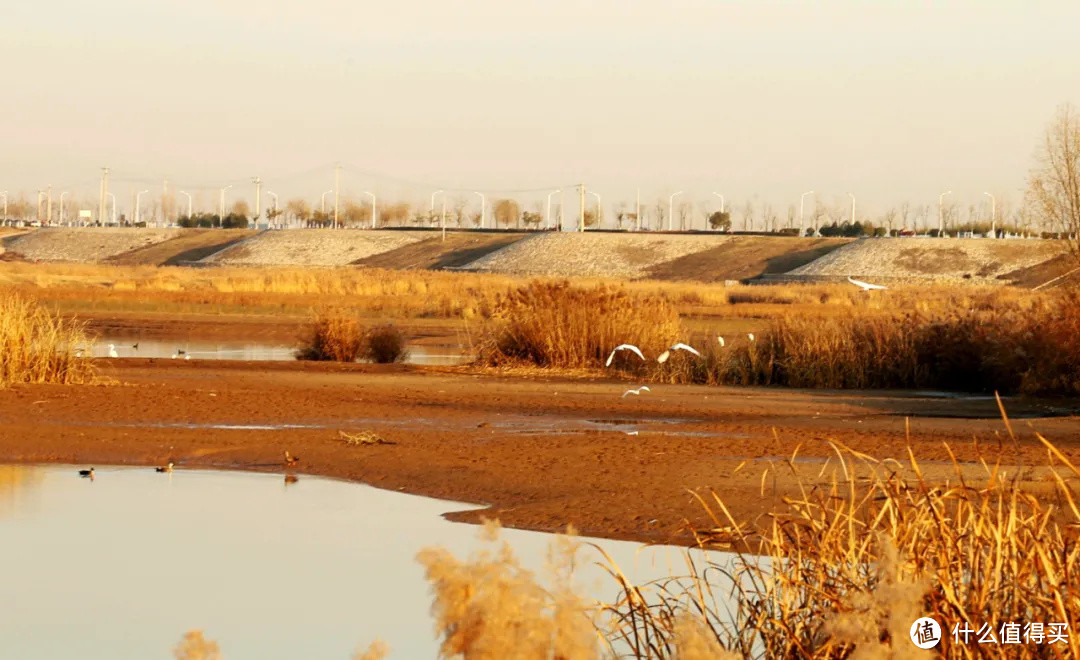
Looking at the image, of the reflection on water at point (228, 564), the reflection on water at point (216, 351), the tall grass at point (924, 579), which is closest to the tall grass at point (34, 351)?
the reflection on water at point (228, 564)

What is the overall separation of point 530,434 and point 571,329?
35.0 feet

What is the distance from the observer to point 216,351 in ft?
118

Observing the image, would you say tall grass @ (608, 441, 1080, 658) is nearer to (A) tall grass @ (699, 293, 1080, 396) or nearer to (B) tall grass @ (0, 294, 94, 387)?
(B) tall grass @ (0, 294, 94, 387)

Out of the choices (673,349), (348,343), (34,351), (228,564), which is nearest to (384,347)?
(348,343)

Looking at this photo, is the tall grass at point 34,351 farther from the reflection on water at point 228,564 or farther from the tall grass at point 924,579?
the tall grass at point 924,579

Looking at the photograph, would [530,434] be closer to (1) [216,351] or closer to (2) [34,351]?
(2) [34,351]

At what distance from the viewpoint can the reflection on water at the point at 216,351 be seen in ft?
109

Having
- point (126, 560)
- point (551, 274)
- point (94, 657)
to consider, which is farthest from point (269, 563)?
point (551, 274)

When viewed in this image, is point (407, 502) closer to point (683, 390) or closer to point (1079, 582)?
point (1079, 582)

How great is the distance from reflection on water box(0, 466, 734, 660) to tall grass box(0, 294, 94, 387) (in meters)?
7.58

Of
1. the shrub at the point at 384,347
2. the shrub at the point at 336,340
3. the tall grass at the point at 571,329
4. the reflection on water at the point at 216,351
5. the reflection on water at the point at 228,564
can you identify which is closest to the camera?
the reflection on water at the point at 228,564

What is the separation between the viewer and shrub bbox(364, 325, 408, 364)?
32281mm

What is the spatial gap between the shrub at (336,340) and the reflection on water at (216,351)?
0.70 meters

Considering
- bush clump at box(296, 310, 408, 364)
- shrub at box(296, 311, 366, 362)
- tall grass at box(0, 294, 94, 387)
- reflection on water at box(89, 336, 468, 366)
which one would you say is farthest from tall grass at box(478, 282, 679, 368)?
tall grass at box(0, 294, 94, 387)
